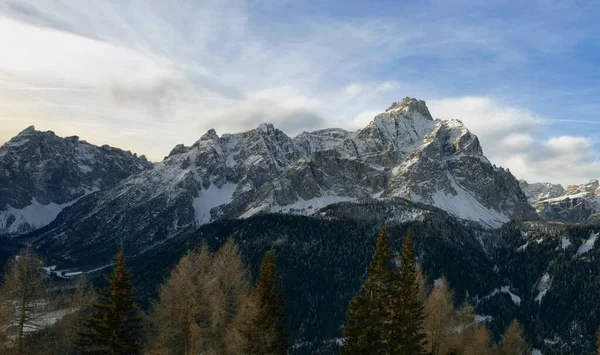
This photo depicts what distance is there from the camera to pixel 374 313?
46094mm

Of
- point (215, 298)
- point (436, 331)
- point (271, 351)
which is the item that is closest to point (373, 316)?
point (271, 351)

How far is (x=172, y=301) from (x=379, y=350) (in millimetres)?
19760

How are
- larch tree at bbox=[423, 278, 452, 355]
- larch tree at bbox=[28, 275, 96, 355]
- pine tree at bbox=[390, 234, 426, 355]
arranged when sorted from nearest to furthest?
pine tree at bbox=[390, 234, 426, 355] < larch tree at bbox=[28, 275, 96, 355] < larch tree at bbox=[423, 278, 452, 355]

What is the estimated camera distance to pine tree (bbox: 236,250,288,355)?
153ft

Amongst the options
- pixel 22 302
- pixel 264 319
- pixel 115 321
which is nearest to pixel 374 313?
pixel 264 319

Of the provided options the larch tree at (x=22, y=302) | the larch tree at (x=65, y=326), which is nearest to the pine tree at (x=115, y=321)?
the larch tree at (x=22, y=302)

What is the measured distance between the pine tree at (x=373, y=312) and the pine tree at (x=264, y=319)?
640 cm

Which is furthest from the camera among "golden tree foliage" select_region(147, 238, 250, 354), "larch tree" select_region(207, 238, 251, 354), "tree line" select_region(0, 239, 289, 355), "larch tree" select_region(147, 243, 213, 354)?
"larch tree" select_region(207, 238, 251, 354)

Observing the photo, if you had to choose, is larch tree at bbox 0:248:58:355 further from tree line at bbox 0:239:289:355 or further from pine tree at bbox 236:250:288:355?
pine tree at bbox 236:250:288:355

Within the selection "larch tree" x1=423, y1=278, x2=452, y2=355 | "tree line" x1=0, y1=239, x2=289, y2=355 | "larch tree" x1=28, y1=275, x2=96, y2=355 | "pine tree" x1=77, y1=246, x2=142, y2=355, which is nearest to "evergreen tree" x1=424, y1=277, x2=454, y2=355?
"larch tree" x1=423, y1=278, x2=452, y2=355

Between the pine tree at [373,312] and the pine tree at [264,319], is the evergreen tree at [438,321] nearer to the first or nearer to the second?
the pine tree at [373,312]

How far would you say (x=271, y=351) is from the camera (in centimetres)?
4847

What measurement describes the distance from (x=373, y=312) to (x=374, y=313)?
12 centimetres

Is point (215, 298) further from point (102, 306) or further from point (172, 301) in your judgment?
point (102, 306)
